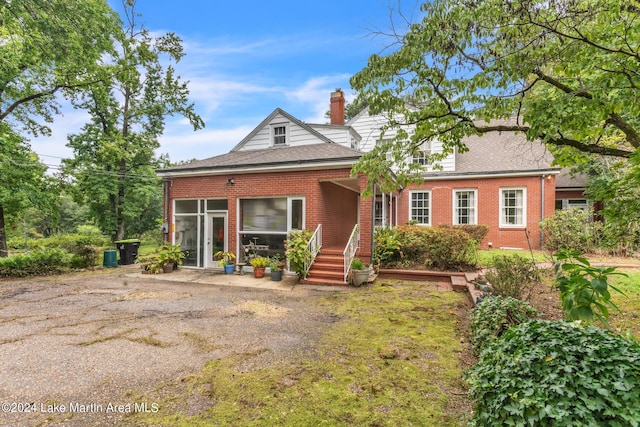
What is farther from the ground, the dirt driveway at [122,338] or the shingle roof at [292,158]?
the shingle roof at [292,158]

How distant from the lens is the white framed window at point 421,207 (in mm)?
15520

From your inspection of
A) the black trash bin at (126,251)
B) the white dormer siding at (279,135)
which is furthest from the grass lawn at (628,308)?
the black trash bin at (126,251)

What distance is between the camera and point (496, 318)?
385 centimetres

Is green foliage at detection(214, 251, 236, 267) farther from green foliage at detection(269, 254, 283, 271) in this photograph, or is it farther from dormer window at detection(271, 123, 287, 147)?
dormer window at detection(271, 123, 287, 147)

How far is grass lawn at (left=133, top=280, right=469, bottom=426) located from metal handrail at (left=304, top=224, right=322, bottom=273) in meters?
4.19

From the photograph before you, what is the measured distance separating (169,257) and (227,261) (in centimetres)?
236

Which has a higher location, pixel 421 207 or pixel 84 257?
pixel 421 207

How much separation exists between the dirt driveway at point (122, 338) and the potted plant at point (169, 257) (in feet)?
8.42

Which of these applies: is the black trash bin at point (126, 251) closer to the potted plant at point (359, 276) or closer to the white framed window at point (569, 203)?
the potted plant at point (359, 276)

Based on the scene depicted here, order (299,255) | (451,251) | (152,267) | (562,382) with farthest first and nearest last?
(152,267), (451,251), (299,255), (562,382)

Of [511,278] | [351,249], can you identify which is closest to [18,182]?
[351,249]

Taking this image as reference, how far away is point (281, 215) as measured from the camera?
10367mm

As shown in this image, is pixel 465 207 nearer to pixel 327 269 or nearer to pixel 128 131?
pixel 327 269

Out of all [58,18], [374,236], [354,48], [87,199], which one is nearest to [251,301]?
[374,236]
